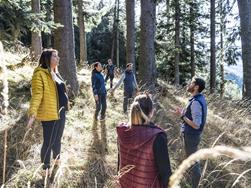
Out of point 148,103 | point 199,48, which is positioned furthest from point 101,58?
point 148,103

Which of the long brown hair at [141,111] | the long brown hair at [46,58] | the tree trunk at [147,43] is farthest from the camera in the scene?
the tree trunk at [147,43]

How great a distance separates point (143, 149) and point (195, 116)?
285cm

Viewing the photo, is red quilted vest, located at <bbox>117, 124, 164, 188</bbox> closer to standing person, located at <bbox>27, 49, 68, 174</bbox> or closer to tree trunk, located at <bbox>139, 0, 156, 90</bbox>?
standing person, located at <bbox>27, 49, 68, 174</bbox>

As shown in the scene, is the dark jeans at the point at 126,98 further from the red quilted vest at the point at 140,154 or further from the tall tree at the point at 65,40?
the red quilted vest at the point at 140,154

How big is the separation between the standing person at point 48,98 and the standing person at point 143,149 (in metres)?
2.05

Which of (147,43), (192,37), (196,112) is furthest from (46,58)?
(192,37)

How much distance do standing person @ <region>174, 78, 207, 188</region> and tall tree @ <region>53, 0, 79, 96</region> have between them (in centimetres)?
472

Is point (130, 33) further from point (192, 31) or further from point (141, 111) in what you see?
point (141, 111)

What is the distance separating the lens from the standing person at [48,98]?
573cm

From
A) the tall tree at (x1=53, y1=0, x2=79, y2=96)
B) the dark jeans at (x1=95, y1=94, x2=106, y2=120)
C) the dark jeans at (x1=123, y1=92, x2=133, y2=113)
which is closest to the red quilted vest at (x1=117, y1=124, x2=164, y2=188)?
the dark jeans at (x1=95, y1=94, x2=106, y2=120)

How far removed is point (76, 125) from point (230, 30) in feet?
31.5

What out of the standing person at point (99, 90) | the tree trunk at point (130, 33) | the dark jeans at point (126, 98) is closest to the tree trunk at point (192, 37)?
the tree trunk at point (130, 33)

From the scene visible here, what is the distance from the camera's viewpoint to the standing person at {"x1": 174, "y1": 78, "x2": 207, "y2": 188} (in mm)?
6258

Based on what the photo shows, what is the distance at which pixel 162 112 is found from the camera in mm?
11266
